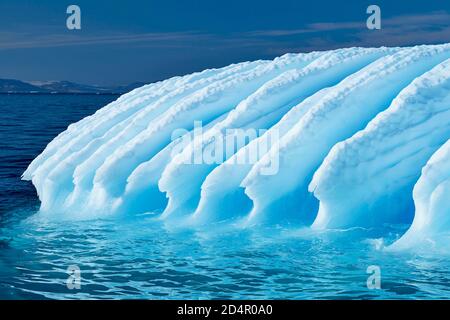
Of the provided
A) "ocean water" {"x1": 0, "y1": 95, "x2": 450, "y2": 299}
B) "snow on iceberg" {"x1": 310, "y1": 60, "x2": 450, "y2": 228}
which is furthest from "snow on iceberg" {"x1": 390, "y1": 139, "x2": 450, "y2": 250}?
"snow on iceberg" {"x1": 310, "y1": 60, "x2": 450, "y2": 228}

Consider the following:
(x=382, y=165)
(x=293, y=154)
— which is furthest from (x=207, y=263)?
(x=382, y=165)

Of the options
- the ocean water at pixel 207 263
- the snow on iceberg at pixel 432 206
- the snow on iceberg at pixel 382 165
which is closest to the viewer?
the ocean water at pixel 207 263

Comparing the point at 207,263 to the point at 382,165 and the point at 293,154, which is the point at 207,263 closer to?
the point at 293,154

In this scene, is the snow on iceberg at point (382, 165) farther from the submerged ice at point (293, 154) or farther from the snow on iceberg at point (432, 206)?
the snow on iceberg at point (432, 206)

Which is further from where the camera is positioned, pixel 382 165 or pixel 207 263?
pixel 382 165

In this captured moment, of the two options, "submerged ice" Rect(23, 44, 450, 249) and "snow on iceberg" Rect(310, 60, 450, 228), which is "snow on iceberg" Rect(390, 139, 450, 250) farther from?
"snow on iceberg" Rect(310, 60, 450, 228)

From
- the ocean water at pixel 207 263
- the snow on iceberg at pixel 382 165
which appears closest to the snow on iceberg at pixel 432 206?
the ocean water at pixel 207 263

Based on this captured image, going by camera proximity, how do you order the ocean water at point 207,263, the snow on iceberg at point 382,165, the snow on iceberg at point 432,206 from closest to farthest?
the ocean water at point 207,263, the snow on iceberg at point 432,206, the snow on iceberg at point 382,165
